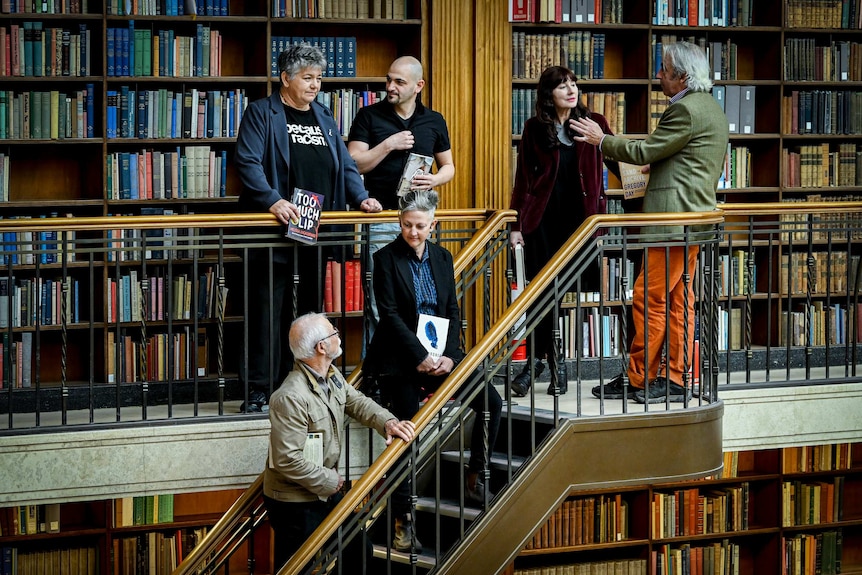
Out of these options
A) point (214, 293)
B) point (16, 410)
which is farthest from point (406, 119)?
point (16, 410)

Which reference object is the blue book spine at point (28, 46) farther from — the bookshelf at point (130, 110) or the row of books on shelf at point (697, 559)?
the row of books on shelf at point (697, 559)

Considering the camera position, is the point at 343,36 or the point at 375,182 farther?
the point at 343,36

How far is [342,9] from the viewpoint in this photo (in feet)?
22.0

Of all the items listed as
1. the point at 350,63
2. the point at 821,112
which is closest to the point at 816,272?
the point at 821,112

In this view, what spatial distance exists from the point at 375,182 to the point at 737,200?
117 inches

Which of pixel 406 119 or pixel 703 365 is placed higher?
pixel 406 119

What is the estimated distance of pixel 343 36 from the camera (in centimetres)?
691

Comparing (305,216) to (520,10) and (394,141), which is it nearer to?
(394,141)

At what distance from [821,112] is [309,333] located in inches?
174

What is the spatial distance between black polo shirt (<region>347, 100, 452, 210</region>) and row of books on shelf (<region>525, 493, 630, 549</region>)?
296 cm

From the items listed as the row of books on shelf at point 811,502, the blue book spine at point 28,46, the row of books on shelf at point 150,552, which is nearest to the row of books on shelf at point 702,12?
the row of books on shelf at point 811,502

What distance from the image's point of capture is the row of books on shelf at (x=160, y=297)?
20.9ft

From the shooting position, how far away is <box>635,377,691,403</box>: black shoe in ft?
17.3

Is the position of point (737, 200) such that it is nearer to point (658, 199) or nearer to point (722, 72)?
point (722, 72)
